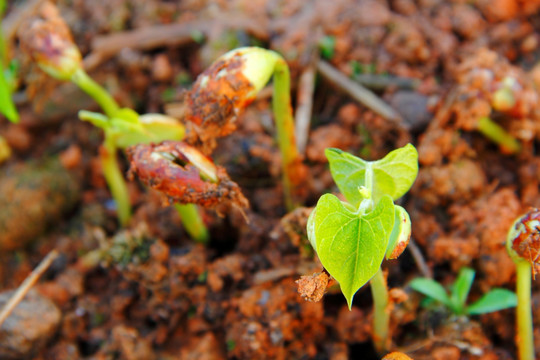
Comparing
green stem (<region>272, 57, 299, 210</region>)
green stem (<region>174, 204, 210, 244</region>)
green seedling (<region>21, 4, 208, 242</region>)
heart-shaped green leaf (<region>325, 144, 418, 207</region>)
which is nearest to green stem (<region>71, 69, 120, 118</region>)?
green seedling (<region>21, 4, 208, 242</region>)

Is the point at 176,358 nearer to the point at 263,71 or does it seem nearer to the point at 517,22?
the point at 263,71

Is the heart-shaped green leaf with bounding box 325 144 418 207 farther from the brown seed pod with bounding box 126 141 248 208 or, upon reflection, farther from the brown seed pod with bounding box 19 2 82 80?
the brown seed pod with bounding box 19 2 82 80

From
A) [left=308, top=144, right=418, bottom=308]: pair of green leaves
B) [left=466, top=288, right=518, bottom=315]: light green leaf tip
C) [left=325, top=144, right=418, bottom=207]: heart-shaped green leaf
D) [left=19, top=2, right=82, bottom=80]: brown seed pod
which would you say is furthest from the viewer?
[left=19, top=2, right=82, bottom=80]: brown seed pod

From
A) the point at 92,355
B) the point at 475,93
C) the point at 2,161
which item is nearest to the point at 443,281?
the point at 475,93

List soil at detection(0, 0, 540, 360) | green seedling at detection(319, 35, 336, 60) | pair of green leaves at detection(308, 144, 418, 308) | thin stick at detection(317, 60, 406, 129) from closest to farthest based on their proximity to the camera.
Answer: pair of green leaves at detection(308, 144, 418, 308) → soil at detection(0, 0, 540, 360) → thin stick at detection(317, 60, 406, 129) → green seedling at detection(319, 35, 336, 60)

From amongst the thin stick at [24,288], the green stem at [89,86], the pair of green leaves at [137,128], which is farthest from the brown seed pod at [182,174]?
the thin stick at [24,288]
